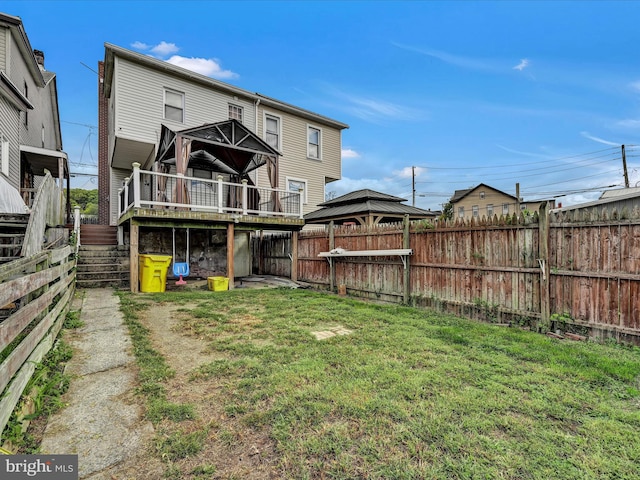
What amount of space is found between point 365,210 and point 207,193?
20.3 feet

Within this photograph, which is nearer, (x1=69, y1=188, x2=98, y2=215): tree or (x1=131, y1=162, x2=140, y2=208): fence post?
(x1=131, y1=162, x2=140, y2=208): fence post

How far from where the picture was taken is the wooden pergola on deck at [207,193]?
8148 millimetres

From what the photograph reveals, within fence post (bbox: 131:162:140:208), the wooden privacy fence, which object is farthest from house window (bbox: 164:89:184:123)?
the wooden privacy fence

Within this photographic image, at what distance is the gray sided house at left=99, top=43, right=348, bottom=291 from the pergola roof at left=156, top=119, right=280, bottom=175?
0.03 metres

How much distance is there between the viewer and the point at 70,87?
1772 cm

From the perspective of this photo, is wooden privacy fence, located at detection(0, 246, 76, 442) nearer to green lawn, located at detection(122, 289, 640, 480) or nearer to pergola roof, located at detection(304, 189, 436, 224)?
green lawn, located at detection(122, 289, 640, 480)

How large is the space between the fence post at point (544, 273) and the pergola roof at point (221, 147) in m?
8.09

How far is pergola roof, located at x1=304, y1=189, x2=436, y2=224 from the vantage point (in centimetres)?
1215

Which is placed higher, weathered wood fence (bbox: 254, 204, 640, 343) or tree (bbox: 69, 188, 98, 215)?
tree (bbox: 69, 188, 98, 215)

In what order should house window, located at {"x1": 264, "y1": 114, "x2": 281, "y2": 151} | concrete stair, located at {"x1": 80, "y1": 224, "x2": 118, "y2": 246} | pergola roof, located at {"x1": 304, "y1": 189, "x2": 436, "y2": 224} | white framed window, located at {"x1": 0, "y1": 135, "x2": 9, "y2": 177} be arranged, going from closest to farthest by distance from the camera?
white framed window, located at {"x1": 0, "y1": 135, "x2": 9, "y2": 177} < concrete stair, located at {"x1": 80, "y1": 224, "x2": 118, "y2": 246} < pergola roof, located at {"x1": 304, "y1": 189, "x2": 436, "y2": 224} < house window, located at {"x1": 264, "y1": 114, "x2": 281, "y2": 151}

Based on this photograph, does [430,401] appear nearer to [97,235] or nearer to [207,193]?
[207,193]

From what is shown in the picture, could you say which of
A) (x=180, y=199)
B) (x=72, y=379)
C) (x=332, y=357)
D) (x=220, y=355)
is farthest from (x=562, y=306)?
(x=180, y=199)

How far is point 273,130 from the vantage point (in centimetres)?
1447

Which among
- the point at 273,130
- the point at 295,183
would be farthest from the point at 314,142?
the point at 295,183
